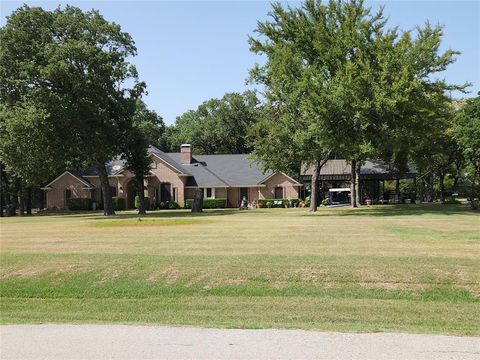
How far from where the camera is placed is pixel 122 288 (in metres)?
12.5

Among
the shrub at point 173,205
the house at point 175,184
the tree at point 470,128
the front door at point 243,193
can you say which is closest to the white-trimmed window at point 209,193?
the house at point 175,184

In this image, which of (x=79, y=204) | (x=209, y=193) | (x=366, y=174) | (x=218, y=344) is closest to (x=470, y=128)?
(x=366, y=174)

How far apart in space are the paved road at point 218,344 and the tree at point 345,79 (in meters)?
26.6

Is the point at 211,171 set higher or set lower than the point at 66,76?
lower

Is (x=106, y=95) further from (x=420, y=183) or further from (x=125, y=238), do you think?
(x=420, y=183)

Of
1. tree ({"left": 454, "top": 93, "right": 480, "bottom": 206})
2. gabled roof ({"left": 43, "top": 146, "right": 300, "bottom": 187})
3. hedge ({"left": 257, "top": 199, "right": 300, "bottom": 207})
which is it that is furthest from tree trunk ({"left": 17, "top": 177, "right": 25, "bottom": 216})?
tree ({"left": 454, "top": 93, "right": 480, "bottom": 206})

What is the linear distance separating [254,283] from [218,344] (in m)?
5.18

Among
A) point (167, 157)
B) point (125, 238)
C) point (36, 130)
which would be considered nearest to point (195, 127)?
point (167, 157)

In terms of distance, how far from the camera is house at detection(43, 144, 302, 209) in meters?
60.1

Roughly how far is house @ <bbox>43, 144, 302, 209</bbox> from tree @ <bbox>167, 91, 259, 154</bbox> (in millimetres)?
19930

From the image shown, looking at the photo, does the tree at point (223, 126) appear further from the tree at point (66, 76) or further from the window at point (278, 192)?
the tree at point (66, 76)

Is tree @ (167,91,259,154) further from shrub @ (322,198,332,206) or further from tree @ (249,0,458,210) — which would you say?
tree @ (249,0,458,210)

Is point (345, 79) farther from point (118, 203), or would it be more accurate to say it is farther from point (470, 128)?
point (118, 203)

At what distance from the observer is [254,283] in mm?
12508
